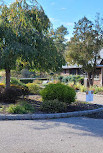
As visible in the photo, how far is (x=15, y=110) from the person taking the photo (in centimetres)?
782

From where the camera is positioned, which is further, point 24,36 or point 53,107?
point 24,36

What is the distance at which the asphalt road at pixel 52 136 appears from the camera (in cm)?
438

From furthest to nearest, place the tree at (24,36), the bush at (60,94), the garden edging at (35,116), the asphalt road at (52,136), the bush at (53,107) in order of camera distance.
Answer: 1. the bush at (60,94)
2. the tree at (24,36)
3. the bush at (53,107)
4. the garden edging at (35,116)
5. the asphalt road at (52,136)

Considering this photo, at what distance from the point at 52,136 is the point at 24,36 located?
5.85m

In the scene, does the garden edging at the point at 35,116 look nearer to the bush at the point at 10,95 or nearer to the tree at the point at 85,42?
the bush at the point at 10,95

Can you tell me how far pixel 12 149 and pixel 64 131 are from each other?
1.94 m

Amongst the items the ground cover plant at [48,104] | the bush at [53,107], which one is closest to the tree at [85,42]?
the ground cover plant at [48,104]

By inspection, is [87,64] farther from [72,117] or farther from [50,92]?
[72,117]

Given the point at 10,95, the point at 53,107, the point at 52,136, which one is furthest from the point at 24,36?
the point at 52,136

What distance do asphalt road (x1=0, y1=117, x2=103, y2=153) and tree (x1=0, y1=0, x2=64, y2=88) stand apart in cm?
364

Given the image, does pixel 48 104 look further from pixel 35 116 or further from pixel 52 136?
pixel 52 136

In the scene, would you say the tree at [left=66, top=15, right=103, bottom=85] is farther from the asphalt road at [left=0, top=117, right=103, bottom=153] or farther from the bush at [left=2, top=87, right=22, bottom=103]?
the asphalt road at [left=0, top=117, right=103, bottom=153]

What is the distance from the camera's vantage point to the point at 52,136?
5266 millimetres

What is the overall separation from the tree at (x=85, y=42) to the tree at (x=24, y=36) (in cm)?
944
